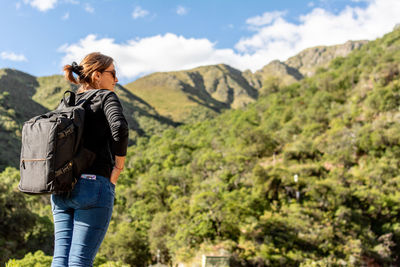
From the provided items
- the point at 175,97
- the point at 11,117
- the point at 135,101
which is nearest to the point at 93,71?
the point at 11,117

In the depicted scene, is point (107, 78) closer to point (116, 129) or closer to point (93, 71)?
point (93, 71)

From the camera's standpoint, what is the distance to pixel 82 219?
1.55 meters

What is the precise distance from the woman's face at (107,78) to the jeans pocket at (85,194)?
2.04ft

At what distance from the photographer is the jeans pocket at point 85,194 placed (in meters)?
1.54

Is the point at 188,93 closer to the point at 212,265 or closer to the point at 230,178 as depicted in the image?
the point at 230,178

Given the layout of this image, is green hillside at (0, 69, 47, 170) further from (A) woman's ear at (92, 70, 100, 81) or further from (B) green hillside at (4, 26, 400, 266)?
(A) woman's ear at (92, 70, 100, 81)

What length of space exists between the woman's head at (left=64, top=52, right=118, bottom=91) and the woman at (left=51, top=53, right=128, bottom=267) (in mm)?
130

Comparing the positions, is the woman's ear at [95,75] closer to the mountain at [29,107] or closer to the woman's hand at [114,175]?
the woman's hand at [114,175]

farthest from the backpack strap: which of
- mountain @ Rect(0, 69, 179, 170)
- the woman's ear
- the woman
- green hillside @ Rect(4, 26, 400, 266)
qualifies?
mountain @ Rect(0, 69, 179, 170)

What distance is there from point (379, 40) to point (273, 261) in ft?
194

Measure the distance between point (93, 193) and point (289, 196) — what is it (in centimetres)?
2372

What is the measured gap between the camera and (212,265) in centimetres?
643

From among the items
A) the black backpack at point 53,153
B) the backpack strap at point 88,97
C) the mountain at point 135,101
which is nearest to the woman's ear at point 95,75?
the backpack strap at point 88,97

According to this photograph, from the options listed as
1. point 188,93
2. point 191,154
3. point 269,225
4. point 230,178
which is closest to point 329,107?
point 191,154
